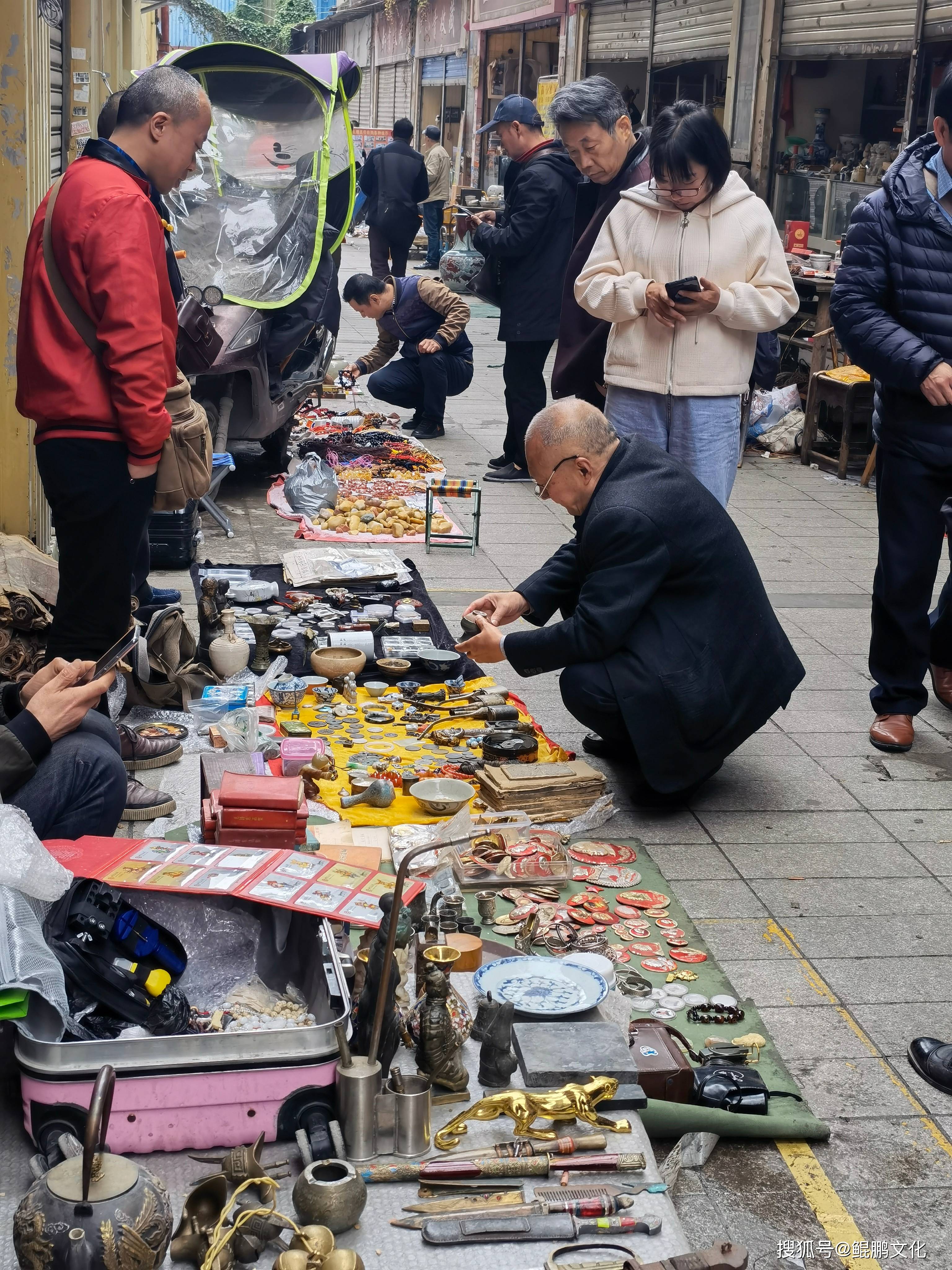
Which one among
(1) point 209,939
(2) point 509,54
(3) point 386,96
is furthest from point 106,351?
(3) point 386,96

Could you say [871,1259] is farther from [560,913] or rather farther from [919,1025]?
[560,913]

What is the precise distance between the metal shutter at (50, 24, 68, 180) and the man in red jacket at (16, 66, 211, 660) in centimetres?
345

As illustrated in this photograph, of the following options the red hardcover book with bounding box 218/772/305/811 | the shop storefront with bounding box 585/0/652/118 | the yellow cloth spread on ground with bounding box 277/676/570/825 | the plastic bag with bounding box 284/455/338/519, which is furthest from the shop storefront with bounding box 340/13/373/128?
the red hardcover book with bounding box 218/772/305/811

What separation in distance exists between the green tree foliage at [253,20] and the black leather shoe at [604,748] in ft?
105

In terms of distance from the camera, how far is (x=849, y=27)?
1114 cm

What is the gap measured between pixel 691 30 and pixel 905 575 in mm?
11166

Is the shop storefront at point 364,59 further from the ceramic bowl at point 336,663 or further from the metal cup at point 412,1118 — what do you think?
the metal cup at point 412,1118

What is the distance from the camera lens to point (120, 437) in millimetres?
4445

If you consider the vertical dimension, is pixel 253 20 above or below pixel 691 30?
above

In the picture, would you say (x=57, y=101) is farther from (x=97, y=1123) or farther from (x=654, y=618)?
(x=97, y=1123)

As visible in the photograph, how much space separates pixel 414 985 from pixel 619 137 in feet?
13.9

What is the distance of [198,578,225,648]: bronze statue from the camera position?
5477 mm

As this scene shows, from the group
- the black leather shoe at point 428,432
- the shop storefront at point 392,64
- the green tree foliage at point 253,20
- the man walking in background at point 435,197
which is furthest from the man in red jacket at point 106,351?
the green tree foliage at point 253,20

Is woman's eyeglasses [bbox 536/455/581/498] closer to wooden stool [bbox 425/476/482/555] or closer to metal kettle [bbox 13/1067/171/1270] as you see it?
wooden stool [bbox 425/476/482/555]
